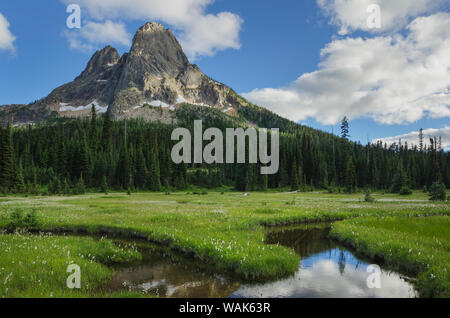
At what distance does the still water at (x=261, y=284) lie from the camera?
9062 mm

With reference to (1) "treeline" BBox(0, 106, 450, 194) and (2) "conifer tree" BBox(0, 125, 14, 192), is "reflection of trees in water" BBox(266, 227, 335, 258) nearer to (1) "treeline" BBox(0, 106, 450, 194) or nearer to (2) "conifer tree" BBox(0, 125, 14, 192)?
(1) "treeline" BBox(0, 106, 450, 194)

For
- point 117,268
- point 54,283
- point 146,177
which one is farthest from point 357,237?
point 146,177

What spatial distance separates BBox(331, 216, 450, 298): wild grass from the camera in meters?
8.80

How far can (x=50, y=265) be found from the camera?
985 cm

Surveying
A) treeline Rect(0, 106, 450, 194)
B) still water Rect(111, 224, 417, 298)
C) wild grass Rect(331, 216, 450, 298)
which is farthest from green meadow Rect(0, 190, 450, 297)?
treeline Rect(0, 106, 450, 194)

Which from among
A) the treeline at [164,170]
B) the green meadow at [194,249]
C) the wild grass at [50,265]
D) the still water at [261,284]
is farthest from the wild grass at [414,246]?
the treeline at [164,170]

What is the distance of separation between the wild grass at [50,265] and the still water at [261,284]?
95cm

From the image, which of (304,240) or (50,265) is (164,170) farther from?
(50,265)

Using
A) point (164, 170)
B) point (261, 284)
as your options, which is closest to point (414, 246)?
point (261, 284)

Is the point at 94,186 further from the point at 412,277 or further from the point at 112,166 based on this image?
the point at 412,277

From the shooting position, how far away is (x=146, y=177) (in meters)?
87.2

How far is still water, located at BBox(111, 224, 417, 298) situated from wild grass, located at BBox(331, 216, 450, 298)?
742mm

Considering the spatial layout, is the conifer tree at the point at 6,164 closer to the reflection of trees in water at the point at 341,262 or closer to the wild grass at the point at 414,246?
the reflection of trees in water at the point at 341,262

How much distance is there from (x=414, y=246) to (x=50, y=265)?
16.4 meters
